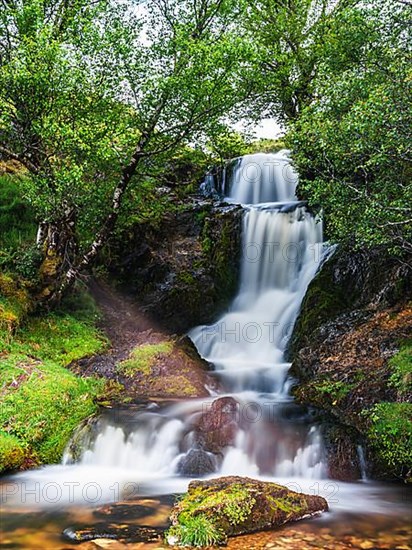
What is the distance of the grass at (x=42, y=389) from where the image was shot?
7.06 m

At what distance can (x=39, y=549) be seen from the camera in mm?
4328

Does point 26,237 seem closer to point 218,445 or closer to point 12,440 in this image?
point 12,440

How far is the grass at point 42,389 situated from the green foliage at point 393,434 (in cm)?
469

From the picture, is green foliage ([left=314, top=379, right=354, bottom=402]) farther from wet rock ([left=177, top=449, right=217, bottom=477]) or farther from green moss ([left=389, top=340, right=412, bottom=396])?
wet rock ([left=177, top=449, right=217, bottom=477])

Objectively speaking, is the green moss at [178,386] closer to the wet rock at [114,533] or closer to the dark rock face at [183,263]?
the dark rock face at [183,263]

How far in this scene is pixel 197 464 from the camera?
6766 mm

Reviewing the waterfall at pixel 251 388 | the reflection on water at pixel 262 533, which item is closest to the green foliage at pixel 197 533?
the reflection on water at pixel 262 533

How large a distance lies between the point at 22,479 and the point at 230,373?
5.34m

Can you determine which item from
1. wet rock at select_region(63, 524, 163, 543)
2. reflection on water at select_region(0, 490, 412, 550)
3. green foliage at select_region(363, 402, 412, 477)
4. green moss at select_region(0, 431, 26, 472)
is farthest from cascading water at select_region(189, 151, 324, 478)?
green moss at select_region(0, 431, 26, 472)

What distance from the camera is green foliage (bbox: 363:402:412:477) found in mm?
6512

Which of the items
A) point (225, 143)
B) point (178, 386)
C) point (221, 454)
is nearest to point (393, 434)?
point (221, 454)

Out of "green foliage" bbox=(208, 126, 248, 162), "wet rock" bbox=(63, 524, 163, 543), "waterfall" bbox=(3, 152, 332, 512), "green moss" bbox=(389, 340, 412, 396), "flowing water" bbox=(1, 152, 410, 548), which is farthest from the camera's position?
"green foliage" bbox=(208, 126, 248, 162)

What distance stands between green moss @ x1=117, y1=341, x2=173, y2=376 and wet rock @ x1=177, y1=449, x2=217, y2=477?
333 centimetres

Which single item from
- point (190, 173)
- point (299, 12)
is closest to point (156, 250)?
point (190, 173)
